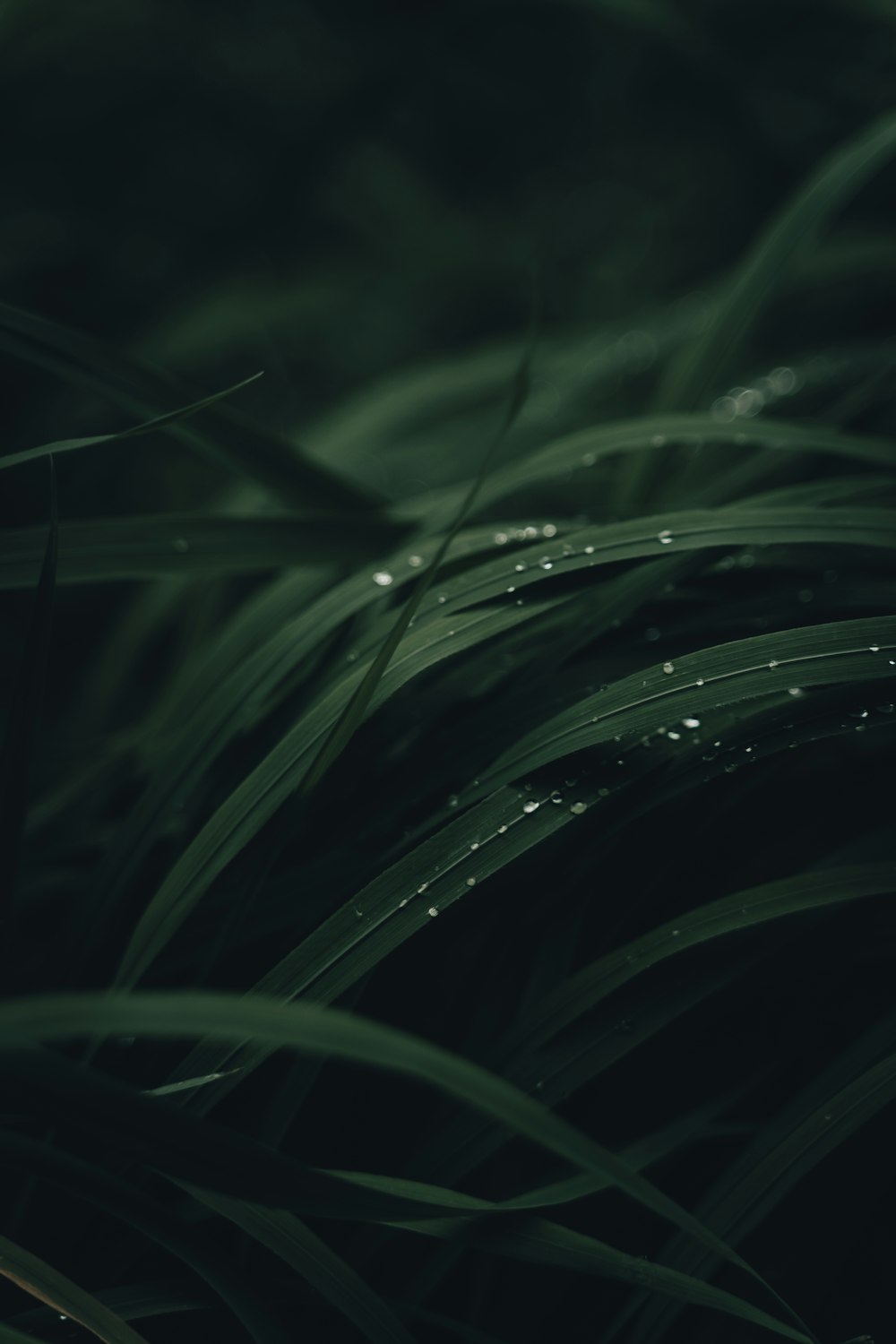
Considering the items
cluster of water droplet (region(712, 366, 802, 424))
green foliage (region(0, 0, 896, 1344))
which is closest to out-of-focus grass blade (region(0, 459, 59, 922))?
green foliage (region(0, 0, 896, 1344))

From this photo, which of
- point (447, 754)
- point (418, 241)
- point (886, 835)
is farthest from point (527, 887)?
point (418, 241)

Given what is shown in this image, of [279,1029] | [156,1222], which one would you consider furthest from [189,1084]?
[279,1029]

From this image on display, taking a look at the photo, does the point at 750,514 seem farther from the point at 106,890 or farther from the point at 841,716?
the point at 106,890

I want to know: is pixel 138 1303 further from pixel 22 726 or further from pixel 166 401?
pixel 166 401

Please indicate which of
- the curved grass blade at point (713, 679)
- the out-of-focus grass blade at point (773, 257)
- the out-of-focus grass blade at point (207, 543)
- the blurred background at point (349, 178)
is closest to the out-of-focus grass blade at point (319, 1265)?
the curved grass blade at point (713, 679)

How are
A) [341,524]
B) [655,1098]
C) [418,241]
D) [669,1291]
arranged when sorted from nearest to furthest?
[669,1291], [655,1098], [341,524], [418,241]

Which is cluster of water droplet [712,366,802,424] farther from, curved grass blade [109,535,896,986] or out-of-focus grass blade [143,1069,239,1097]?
out-of-focus grass blade [143,1069,239,1097]
